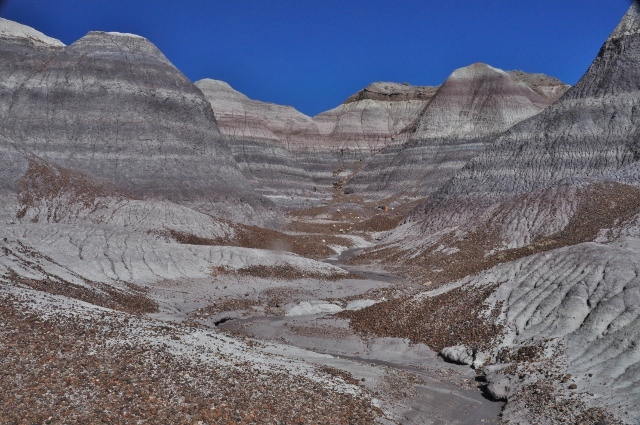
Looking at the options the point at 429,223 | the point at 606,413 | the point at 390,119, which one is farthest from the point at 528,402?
the point at 390,119

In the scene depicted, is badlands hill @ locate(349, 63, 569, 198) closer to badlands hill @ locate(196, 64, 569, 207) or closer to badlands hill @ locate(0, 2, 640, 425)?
badlands hill @ locate(196, 64, 569, 207)

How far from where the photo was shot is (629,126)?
4928 centimetres

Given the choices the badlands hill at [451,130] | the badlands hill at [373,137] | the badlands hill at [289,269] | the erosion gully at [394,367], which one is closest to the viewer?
the badlands hill at [289,269]

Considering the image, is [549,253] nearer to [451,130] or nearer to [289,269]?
[289,269]

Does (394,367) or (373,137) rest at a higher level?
(373,137)

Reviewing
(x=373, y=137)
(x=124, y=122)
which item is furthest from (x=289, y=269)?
(x=373, y=137)

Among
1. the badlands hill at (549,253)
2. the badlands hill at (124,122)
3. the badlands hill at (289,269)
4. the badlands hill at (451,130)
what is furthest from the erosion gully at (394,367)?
the badlands hill at (451,130)

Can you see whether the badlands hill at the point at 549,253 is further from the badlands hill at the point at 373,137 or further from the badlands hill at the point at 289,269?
the badlands hill at the point at 373,137

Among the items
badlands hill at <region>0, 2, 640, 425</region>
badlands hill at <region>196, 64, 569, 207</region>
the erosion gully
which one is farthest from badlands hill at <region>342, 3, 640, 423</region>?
badlands hill at <region>196, 64, 569, 207</region>

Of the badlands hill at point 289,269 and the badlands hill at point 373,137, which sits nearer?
the badlands hill at point 289,269

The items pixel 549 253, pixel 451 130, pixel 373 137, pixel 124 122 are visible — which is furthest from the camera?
pixel 373 137

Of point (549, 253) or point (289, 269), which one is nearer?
point (549, 253)

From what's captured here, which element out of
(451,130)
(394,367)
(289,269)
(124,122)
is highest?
(451,130)

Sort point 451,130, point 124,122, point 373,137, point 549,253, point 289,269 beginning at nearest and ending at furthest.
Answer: point 549,253, point 289,269, point 124,122, point 451,130, point 373,137
